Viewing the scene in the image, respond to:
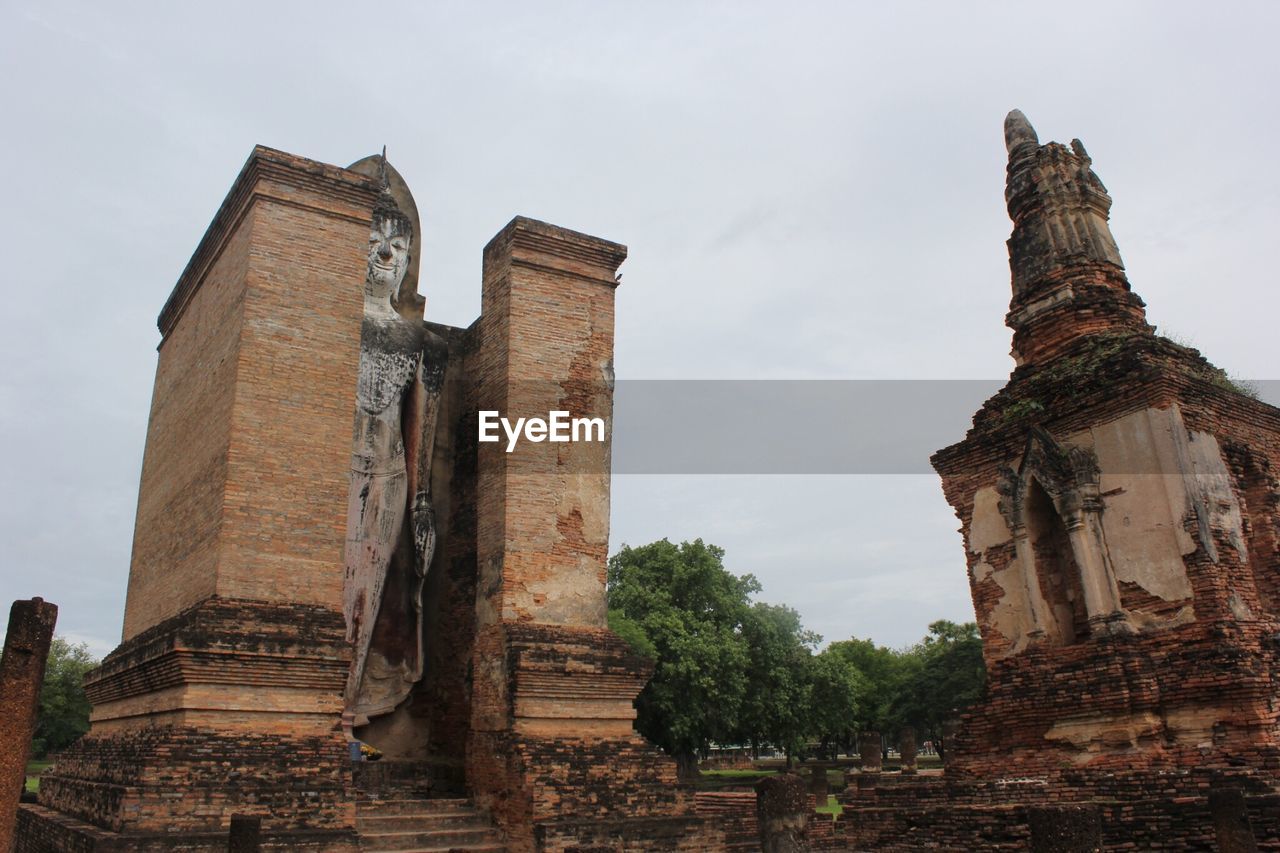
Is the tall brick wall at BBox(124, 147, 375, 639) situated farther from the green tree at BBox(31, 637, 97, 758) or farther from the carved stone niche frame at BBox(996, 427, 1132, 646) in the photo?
the green tree at BBox(31, 637, 97, 758)

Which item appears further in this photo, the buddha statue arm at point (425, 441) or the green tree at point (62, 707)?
the green tree at point (62, 707)

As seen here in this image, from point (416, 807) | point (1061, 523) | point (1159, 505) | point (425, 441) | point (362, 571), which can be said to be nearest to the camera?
point (416, 807)

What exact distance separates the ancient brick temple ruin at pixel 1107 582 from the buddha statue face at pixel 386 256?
8112mm

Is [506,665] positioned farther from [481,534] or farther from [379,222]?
[379,222]

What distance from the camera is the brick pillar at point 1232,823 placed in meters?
7.61

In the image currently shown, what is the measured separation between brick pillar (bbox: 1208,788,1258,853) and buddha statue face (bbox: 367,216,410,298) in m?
9.32

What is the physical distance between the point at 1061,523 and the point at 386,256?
357 inches

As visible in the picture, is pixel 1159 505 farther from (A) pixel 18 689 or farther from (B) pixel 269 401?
(A) pixel 18 689

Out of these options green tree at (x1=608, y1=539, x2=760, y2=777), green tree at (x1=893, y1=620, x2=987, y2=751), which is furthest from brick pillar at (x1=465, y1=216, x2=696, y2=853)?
green tree at (x1=893, y1=620, x2=987, y2=751)

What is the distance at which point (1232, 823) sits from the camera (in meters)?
7.66

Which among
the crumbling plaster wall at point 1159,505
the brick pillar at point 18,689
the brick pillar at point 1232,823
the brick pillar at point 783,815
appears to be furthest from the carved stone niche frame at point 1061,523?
the brick pillar at point 18,689

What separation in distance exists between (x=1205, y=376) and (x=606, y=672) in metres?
8.94

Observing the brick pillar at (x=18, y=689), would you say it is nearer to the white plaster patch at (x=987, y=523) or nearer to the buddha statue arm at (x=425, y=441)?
the buddha statue arm at (x=425, y=441)

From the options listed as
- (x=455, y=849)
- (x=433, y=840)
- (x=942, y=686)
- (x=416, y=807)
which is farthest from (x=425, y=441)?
(x=942, y=686)
